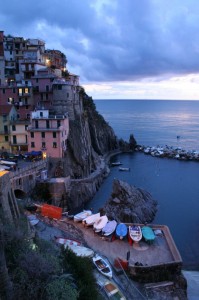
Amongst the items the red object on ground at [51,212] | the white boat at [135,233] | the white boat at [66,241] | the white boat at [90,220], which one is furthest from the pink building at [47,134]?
the white boat at [66,241]

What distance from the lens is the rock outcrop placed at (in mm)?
37781

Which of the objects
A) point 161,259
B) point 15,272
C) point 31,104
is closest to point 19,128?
point 31,104

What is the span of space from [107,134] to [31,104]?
38769 mm

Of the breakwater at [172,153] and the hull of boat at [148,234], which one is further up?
the hull of boat at [148,234]

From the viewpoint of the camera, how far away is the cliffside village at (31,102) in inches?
1919

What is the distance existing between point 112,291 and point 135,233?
356 inches

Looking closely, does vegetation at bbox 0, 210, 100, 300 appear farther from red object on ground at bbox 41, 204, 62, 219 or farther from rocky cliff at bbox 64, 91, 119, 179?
rocky cliff at bbox 64, 91, 119, 179

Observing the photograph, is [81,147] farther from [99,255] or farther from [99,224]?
[99,255]

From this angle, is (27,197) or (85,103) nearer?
(27,197)

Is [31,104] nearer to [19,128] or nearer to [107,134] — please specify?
[19,128]

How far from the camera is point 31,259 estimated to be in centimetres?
1395

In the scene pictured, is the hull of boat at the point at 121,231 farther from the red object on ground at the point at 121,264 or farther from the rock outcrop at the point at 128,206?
the rock outcrop at the point at 128,206

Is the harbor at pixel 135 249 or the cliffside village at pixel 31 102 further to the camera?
the cliffside village at pixel 31 102

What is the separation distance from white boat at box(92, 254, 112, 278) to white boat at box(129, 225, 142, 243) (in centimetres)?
535
